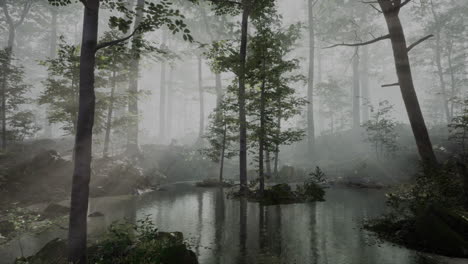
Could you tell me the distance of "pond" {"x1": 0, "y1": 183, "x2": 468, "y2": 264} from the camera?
249 inches

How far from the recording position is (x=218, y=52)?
14.9 m

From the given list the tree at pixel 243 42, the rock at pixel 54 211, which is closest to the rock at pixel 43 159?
the rock at pixel 54 211

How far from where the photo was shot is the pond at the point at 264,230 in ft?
20.7

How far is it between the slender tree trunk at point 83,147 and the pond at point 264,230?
8.02 feet

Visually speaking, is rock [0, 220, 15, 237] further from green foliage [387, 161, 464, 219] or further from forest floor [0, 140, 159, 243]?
green foliage [387, 161, 464, 219]

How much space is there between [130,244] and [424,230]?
7.35m

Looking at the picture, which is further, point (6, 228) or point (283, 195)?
point (283, 195)

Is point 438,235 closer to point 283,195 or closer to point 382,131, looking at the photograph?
point 283,195

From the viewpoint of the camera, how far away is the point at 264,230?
8.83 meters

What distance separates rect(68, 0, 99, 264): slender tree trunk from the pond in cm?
244

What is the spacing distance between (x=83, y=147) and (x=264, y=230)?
6184 mm

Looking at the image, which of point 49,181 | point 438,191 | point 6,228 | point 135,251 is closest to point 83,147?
point 135,251

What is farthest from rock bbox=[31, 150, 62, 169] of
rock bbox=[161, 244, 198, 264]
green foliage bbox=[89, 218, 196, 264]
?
rock bbox=[161, 244, 198, 264]

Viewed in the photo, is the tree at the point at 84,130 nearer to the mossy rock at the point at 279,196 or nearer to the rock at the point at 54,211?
the rock at the point at 54,211
